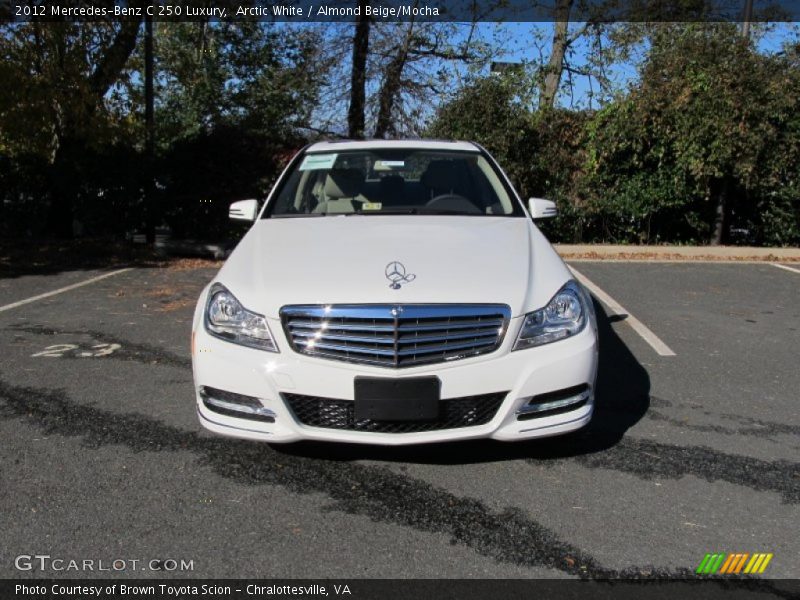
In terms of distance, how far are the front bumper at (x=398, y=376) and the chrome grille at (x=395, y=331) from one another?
5 cm

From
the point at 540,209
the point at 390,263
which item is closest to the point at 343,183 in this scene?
the point at 540,209

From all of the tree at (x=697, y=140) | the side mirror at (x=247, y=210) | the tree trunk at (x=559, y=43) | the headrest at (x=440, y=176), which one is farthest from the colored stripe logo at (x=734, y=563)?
the tree trunk at (x=559, y=43)

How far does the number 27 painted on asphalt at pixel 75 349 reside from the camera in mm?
5617

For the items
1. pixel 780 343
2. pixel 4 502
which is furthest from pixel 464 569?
pixel 780 343

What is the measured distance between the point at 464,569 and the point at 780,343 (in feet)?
15.5

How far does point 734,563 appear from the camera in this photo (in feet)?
9.37

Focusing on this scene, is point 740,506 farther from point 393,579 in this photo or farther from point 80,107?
point 80,107

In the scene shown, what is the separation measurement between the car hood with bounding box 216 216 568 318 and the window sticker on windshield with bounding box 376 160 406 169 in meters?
0.81

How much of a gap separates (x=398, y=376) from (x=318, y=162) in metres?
2.52

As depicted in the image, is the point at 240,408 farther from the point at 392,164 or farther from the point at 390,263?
the point at 392,164

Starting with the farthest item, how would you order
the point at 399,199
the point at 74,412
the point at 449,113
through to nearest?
the point at 449,113 < the point at 399,199 < the point at 74,412

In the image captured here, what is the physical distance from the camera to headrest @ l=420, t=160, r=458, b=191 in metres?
5.04

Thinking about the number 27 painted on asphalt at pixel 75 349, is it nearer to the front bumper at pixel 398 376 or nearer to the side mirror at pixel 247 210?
the side mirror at pixel 247 210

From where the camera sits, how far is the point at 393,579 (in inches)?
A: 107
